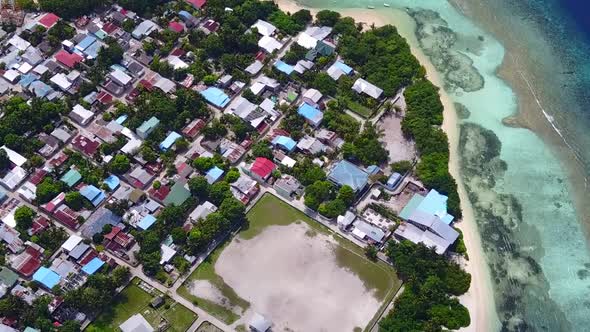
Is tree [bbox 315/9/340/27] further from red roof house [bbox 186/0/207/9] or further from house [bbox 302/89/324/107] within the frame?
red roof house [bbox 186/0/207/9]

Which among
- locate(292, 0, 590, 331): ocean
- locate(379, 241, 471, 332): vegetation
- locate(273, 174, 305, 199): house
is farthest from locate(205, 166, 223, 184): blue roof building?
locate(292, 0, 590, 331): ocean

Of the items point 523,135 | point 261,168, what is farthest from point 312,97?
point 523,135

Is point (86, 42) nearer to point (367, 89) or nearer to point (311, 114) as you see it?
point (311, 114)

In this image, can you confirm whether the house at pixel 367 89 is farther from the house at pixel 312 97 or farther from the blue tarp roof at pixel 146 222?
the blue tarp roof at pixel 146 222

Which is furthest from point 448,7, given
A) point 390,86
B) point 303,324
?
point 303,324

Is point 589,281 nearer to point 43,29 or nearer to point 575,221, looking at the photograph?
point 575,221
